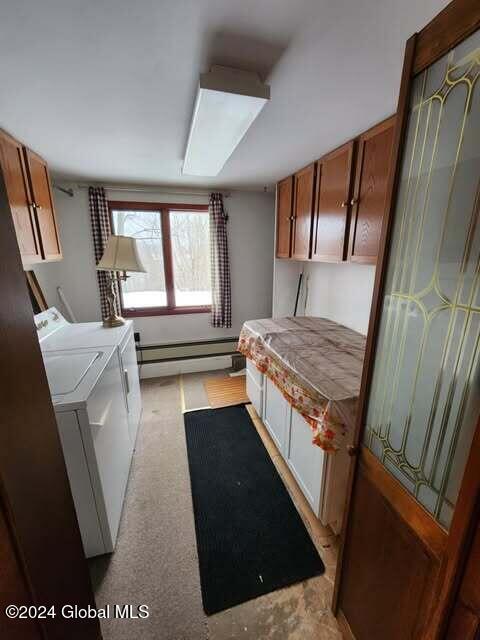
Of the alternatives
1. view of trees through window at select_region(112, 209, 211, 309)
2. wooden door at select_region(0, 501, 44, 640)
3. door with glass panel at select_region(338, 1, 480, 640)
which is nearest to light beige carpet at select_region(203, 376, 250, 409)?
view of trees through window at select_region(112, 209, 211, 309)

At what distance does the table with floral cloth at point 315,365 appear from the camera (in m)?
1.30

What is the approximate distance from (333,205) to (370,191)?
37cm

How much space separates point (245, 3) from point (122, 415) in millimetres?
2161

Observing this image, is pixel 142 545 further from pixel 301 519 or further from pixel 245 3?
pixel 245 3

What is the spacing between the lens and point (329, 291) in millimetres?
2688

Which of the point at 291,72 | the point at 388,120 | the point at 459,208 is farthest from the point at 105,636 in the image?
the point at 388,120

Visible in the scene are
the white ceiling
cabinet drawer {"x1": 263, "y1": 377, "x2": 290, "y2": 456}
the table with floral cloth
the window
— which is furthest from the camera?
the window

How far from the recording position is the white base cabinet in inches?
56.3

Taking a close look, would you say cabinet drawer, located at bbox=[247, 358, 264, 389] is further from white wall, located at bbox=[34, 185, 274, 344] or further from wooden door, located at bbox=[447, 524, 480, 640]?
wooden door, located at bbox=[447, 524, 480, 640]

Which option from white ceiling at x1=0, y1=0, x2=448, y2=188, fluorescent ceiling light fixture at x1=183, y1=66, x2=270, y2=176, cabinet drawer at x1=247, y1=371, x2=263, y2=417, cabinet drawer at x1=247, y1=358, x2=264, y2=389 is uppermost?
white ceiling at x1=0, y1=0, x2=448, y2=188

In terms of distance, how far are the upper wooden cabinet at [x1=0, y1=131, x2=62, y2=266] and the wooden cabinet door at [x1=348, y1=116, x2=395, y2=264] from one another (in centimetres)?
215

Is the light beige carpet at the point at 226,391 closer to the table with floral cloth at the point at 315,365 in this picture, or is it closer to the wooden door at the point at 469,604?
the table with floral cloth at the point at 315,365

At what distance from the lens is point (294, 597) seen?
4.13 ft

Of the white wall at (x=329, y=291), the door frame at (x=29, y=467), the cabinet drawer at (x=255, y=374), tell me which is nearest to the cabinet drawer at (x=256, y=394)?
the cabinet drawer at (x=255, y=374)
